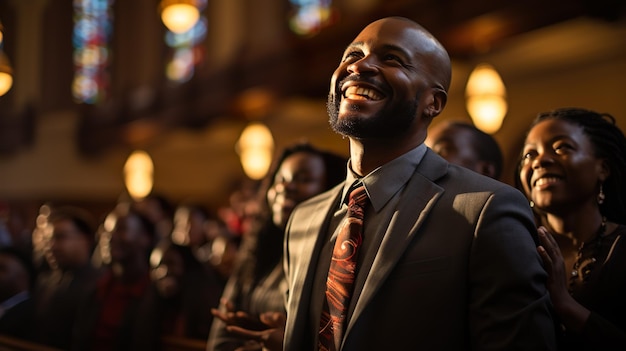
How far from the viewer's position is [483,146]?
3.22 meters

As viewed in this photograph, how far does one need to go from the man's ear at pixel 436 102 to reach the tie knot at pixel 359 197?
0.28 m

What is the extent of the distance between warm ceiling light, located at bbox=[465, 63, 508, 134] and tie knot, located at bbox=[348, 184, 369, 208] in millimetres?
4634

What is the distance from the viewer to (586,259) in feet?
7.47

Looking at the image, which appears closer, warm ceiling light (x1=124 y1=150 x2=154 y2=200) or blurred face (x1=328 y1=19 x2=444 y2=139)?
blurred face (x1=328 y1=19 x2=444 y2=139)

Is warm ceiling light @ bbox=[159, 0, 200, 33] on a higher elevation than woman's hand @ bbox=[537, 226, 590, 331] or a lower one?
higher

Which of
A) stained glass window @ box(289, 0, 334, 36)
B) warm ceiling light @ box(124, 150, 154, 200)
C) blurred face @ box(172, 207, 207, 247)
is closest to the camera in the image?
blurred face @ box(172, 207, 207, 247)

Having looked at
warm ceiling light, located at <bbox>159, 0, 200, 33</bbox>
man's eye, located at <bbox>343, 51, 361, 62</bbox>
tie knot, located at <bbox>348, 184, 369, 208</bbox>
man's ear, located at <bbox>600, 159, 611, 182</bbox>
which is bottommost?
tie knot, located at <bbox>348, 184, 369, 208</bbox>

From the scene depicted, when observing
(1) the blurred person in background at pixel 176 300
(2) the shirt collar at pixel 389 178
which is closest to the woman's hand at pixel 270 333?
(2) the shirt collar at pixel 389 178

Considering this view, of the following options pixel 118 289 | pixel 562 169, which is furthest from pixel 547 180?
pixel 118 289

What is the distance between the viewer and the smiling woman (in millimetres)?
2137

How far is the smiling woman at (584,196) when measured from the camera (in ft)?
7.01

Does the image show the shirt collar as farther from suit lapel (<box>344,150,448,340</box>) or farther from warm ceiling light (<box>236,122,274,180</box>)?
warm ceiling light (<box>236,122,274,180</box>)

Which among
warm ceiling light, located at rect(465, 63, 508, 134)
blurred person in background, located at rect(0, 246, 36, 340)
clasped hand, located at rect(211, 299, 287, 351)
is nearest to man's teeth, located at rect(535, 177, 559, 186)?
clasped hand, located at rect(211, 299, 287, 351)

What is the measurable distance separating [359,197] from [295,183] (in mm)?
1275
